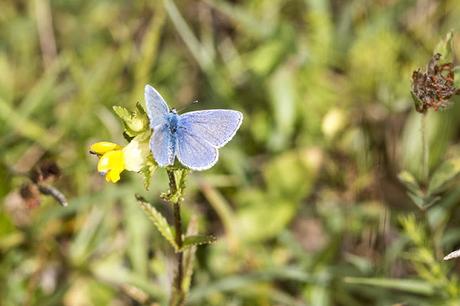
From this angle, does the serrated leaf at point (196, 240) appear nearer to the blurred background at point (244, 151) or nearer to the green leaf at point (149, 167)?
the green leaf at point (149, 167)

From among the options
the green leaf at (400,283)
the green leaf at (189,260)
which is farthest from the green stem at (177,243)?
the green leaf at (400,283)

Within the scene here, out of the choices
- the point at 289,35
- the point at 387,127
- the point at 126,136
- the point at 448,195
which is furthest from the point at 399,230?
the point at 126,136

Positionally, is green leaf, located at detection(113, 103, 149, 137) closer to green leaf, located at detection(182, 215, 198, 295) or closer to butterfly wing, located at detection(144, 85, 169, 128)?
butterfly wing, located at detection(144, 85, 169, 128)

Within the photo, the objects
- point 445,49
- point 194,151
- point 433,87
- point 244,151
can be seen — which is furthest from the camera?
point 244,151

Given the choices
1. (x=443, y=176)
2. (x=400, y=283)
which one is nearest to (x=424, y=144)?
(x=443, y=176)

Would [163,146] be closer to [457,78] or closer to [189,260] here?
[189,260]

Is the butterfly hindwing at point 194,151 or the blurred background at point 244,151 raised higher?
the blurred background at point 244,151
